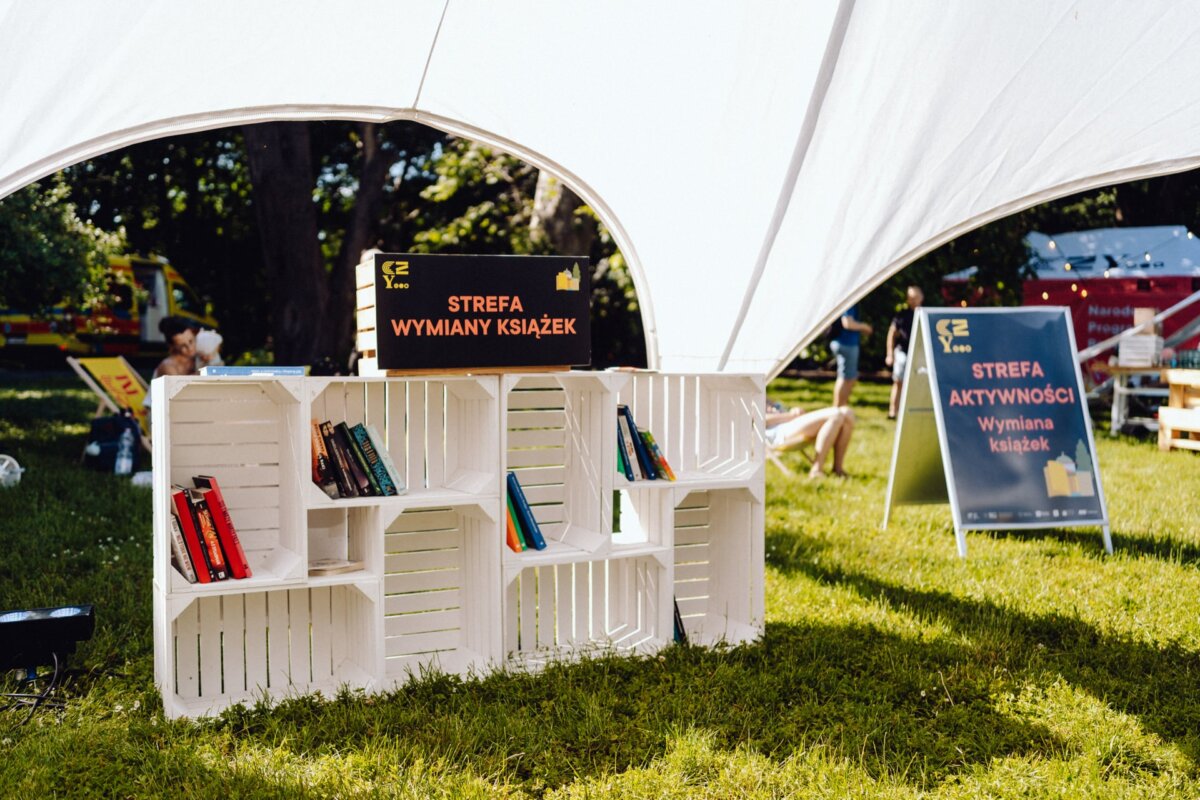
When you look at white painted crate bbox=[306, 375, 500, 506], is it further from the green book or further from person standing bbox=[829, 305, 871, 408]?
person standing bbox=[829, 305, 871, 408]

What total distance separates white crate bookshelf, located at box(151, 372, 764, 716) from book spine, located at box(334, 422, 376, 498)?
0.07 meters

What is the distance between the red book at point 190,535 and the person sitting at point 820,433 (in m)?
5.79

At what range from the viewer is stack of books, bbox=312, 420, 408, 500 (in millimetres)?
4117

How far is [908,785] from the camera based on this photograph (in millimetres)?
3424

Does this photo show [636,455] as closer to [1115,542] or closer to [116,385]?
[1115,542]

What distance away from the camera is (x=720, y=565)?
17.1 ft

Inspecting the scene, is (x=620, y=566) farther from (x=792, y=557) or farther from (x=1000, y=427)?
(x=1000, y=427)

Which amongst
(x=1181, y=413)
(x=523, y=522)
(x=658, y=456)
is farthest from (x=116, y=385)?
(x=1181, y=413)

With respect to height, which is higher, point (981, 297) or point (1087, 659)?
point (981, 297)

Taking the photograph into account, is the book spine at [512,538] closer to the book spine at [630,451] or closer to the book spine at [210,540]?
the book spine at [630,451]

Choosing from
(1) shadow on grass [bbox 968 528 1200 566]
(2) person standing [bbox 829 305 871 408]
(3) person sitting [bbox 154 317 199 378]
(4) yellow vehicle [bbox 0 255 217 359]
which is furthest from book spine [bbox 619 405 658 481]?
(4) yellow vehicle [bbox 0 255 217 359]

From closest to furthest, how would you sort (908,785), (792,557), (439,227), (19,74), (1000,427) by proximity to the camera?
1. (908,785)
2. (19,74)
3. (792,557)
4. (1000,427)
5. (439,227)

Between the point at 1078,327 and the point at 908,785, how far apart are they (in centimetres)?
1375

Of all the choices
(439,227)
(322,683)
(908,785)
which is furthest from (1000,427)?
(439,227)
